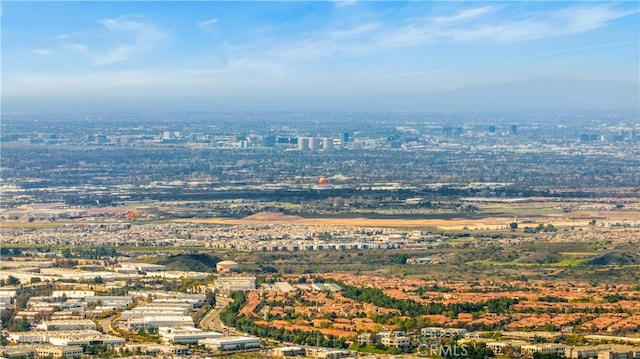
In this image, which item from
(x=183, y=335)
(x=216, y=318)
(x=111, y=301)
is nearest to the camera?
(x=183, y=335)

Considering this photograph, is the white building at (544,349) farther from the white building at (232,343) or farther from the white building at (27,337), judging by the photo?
the white building at (27,337)

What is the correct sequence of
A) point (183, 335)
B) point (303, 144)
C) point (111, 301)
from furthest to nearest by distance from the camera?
point (303, 144), point (111, 301), point (183, 335)

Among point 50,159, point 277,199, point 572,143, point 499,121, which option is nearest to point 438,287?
point 277,199

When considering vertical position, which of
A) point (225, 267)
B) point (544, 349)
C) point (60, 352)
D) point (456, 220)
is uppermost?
point (544, 349)

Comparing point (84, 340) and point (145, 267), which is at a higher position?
point (84, 340)

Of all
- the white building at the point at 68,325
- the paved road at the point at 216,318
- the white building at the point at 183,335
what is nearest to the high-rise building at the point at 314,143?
the paved road at the point at 216,318

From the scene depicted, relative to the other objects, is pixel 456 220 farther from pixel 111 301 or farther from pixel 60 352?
pixel 60 352

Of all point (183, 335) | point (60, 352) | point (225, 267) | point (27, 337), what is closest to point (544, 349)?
point (183, 335)

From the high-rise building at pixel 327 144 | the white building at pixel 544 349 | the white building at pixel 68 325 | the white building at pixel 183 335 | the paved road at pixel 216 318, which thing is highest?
the white building at pixel 544 349

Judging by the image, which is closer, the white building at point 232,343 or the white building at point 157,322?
the white building at point 232,343
